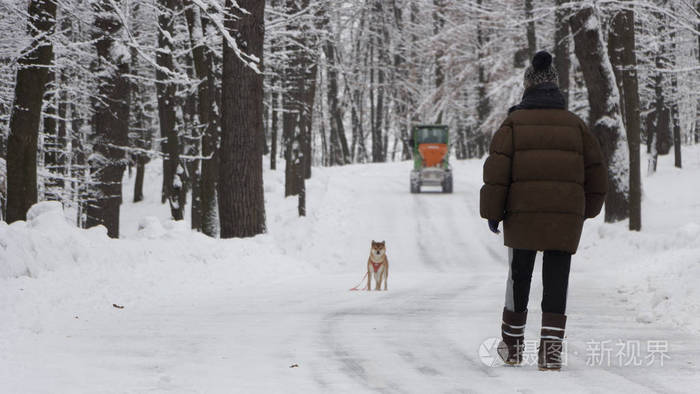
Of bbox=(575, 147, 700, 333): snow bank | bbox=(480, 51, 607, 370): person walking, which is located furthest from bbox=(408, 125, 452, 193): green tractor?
bbox=(480, 51, 607, 370): person walking

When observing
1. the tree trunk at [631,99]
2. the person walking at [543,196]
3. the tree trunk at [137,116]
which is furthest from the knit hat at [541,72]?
the tree trunk at [137,116]

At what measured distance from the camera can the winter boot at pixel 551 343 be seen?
16.0ft

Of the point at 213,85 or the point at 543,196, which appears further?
the point at 213,85

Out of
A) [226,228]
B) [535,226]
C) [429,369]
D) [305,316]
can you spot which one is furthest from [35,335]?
[226,228]

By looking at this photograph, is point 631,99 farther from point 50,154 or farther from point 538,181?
point 50,154

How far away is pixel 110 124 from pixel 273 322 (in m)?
8.31

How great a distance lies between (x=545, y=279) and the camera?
16.7ft

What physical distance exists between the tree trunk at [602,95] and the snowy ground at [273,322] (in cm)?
Result: 392

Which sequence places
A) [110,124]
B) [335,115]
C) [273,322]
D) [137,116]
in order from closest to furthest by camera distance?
[273,322]
[110,124]
[137,116]
[335,115]

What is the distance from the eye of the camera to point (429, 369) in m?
4.93

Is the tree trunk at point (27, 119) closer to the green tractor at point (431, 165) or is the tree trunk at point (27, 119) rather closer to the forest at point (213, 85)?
the forest at point (213, 85)

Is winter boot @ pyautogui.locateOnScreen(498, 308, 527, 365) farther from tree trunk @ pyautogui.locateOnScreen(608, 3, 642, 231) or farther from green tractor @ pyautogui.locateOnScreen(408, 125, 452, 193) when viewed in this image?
green tractor @ pyautogui.locateOnScreen(408, 125, 452, 193)

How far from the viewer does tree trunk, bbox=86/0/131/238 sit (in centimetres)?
1380

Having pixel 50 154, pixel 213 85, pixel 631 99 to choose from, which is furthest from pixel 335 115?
pixel 631 99
